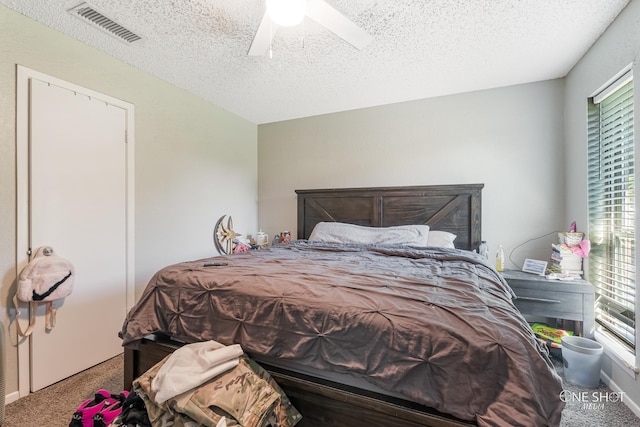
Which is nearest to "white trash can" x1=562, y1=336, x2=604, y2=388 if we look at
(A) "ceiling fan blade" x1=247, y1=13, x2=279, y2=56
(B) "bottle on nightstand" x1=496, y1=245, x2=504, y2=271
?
(B) "bottle on nightstand" x1=496, y1=245, x2=504, y2=271

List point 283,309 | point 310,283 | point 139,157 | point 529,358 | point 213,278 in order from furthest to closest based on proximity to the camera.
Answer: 1. point 139,157
2. point 213,278
3. point 310,283
4. point 283,309
5. point 529,358

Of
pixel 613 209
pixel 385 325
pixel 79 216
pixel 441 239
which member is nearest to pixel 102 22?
pixel 79 216

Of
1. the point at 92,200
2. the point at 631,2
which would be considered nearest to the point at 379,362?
the point at 92,200

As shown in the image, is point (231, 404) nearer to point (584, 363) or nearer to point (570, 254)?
point (584, 363)

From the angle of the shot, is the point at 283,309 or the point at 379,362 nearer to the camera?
the point at 379,362

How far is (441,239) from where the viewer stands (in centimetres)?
285

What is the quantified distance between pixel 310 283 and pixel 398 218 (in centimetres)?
203

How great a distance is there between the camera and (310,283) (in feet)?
4.77

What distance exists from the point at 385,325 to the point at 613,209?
217 cm

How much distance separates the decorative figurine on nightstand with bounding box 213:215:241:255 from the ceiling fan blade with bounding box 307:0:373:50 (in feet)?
8.41

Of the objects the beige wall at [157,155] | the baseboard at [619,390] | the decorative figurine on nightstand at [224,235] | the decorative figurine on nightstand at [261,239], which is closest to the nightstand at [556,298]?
the baseboard at [619,390]

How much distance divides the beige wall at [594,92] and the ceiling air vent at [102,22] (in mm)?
3307

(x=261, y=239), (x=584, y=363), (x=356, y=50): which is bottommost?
(x=584, y=363)

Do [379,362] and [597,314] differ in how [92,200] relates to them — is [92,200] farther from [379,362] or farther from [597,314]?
[597,314]
